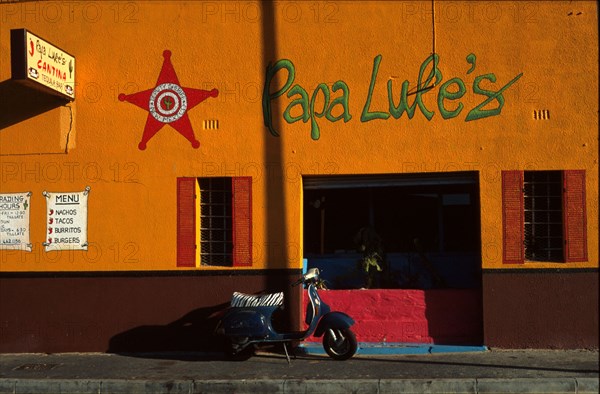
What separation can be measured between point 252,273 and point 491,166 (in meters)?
3.74

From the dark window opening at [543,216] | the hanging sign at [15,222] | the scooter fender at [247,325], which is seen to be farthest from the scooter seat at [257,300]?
the dark window opening at [543,216]

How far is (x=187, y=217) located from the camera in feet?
35.3

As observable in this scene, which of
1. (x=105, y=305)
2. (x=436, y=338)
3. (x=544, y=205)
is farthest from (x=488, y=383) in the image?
(x=105, y=305)

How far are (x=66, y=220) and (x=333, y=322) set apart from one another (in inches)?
172

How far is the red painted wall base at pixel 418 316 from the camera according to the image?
10469 mm

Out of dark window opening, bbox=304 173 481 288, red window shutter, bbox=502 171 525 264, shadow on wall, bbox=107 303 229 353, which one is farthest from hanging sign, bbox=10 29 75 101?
red window shutter, bbox=502 171 525 264

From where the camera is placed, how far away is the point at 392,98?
34.6 ft

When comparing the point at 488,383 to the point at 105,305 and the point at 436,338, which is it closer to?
the point at 436,338

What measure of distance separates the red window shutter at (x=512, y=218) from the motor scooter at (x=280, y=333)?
8.11 ft

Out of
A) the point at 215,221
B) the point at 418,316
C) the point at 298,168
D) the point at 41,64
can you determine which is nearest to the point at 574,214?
the point at 418,316

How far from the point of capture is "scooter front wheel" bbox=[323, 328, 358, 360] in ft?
32.1

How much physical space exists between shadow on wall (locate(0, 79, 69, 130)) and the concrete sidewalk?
11.9 feet

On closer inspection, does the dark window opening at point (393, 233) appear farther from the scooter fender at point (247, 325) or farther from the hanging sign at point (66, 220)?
the hanging sign at point (66, 220)

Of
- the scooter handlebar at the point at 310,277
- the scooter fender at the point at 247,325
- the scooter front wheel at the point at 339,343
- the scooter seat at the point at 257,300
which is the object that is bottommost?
the scooter front wheel at the point at 339,343
